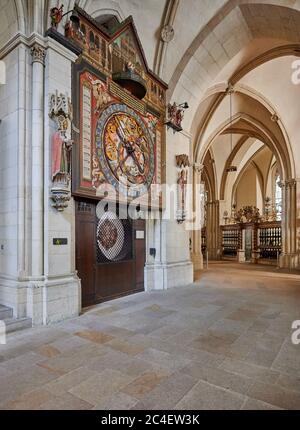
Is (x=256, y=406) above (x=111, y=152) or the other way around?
the other way around

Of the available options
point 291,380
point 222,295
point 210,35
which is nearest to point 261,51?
point 210,35

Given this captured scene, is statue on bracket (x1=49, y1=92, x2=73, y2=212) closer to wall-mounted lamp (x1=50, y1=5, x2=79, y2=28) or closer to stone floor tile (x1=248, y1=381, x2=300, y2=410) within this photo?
wall-mounted lamp (x1=50, y1=5, x2=79, y2=28)

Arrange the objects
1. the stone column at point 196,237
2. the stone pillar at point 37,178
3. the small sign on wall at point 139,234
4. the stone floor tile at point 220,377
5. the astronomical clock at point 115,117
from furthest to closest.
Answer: the stone column at point 196,237, the small sign on wall at point 139,234, the astronomical clock at point 115,117, the stone pillar at point 37,178, the stone floor tile at point 220,377

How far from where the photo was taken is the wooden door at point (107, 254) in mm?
5250

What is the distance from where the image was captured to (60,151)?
435 cm

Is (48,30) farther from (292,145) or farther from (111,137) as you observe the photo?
(292,145)

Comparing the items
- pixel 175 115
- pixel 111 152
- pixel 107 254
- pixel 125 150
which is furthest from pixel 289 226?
pixel 111 152

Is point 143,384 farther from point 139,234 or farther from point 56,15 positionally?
point 56,15

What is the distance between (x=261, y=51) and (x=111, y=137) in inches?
283

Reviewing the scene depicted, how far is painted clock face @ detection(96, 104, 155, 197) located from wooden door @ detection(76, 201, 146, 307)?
80 centimetres

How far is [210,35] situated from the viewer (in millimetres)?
7340

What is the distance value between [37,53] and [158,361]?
16.3 ft

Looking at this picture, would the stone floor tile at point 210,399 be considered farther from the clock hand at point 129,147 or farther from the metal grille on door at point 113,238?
the clock hand at point 129,147

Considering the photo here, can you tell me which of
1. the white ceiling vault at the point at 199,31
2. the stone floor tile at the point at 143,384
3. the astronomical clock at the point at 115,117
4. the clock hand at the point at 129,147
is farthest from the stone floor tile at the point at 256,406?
the white ceiling vault at the point at 199,31
